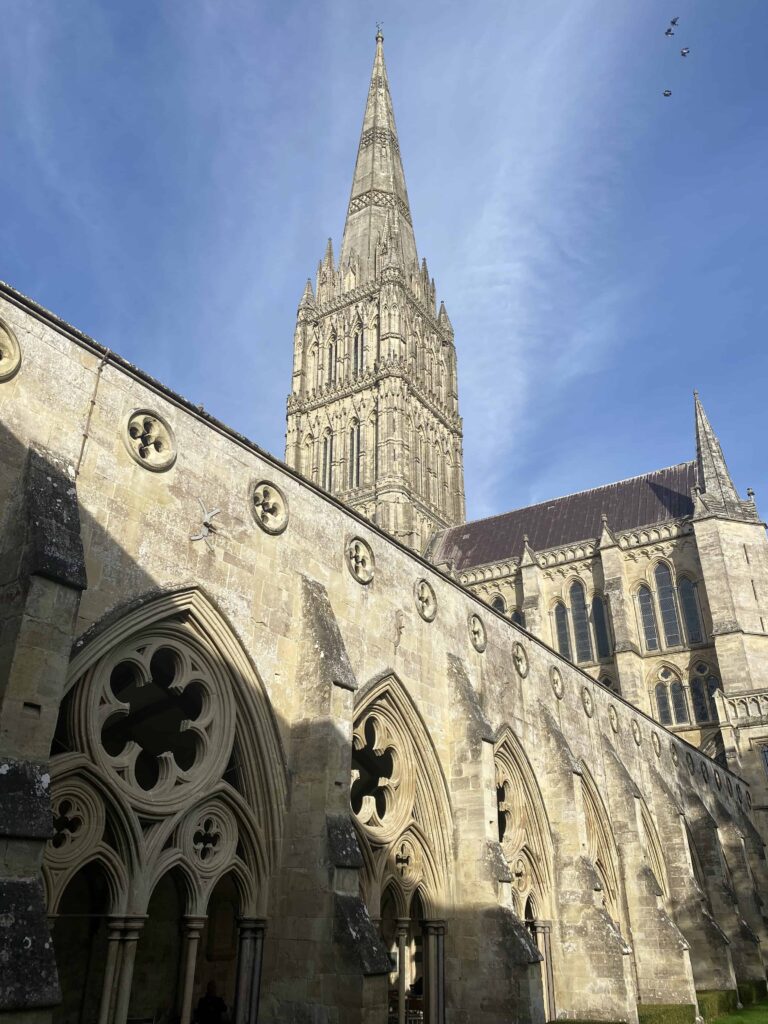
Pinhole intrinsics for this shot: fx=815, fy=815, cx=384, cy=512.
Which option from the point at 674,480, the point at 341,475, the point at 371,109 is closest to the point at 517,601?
the point at 674,480

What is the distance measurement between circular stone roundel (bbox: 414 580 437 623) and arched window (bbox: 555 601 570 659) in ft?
94.2

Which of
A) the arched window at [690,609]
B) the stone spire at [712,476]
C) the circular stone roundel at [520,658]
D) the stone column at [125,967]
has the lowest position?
the stone column at [125,967]

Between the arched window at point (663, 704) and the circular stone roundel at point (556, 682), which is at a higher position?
the arched window at point (663, 704)

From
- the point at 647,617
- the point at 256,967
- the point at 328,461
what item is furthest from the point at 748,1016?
the point at 328,461

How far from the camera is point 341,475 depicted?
53.8m

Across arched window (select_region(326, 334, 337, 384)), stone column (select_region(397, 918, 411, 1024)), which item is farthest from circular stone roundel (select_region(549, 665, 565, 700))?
arched window (select_region(326, 334, 337, 384))

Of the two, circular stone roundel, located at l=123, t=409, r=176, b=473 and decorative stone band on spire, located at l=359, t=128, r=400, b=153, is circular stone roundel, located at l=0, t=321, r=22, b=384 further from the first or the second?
decorative stone band on spire, located at l=359, t=128, r=400, b=153

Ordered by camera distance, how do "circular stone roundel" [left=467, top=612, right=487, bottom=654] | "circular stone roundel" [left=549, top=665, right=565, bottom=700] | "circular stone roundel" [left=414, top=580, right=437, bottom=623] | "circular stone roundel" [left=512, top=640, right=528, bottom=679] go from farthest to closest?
1. "circular stone roundel" [left=549, top=665, right=565, bottom=700]
2. "circular stone roundel" [left=512, top=640, right=528, bottom=679]
3. "circular stone roundel" [left=467, top=612, right=487, bottom=654]
4. "circular stone roundel" [left=414, top=580, right=437, bottom=623]

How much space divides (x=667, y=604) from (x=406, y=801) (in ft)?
100

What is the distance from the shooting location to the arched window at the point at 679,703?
3784 centimetres

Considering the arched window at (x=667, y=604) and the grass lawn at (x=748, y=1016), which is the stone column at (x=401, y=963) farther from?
the arched window at (x=667, y=604)

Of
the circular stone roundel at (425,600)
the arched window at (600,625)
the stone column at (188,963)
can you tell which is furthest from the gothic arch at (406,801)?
the arched window at (600,625)

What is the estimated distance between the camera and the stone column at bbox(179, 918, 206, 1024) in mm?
8555

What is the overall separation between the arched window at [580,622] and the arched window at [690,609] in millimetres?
4819
